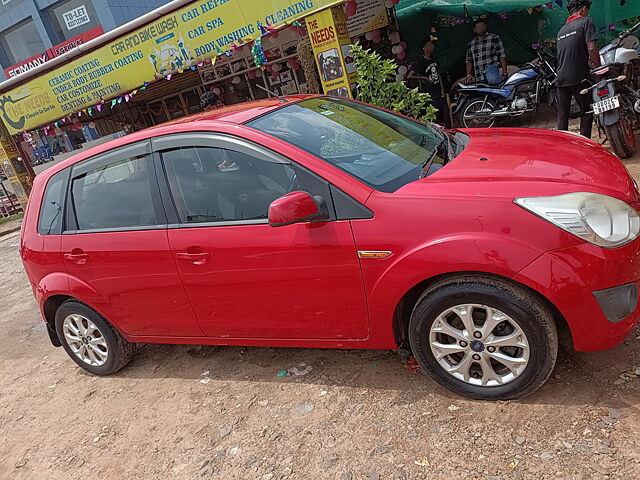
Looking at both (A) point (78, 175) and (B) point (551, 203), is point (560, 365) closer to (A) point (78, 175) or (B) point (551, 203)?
(B) point (551, 203)

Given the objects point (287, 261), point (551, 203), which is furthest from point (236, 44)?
point (551, 203)

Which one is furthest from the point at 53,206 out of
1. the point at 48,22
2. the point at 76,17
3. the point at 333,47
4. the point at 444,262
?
the point at 48,22

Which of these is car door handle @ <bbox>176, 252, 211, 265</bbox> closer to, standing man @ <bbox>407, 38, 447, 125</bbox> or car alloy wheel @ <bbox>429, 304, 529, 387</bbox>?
car alloy wheel @ <bbox>429, 304, 529, 387</bbox>

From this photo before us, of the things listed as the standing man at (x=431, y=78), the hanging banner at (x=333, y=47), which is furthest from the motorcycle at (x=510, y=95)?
the hanging banner at (x=333, y=47)

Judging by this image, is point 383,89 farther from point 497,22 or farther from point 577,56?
point 497,22

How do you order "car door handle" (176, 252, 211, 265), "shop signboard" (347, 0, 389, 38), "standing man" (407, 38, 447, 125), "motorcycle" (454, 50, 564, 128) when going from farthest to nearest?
"shop signboard" (347, 0, 389, 38), "standing man" (407, 38, 447, 125), "motorcycle" (454, 50, 564, 128), "car door handle" (176, 252, 211, 265)

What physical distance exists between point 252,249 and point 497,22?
895 cm

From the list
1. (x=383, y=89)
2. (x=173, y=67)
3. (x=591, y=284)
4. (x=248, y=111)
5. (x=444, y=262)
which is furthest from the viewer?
(x=173, y=67)

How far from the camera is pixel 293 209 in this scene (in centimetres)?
245

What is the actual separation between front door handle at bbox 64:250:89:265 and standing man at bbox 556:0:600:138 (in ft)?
18.4

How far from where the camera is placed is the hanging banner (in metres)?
6.96

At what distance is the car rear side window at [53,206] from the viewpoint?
12.1 ft

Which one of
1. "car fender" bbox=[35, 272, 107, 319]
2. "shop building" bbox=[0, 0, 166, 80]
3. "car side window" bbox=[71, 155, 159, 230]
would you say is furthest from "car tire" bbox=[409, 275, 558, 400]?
"shop building" bbox=[0, 0, 166, 80]

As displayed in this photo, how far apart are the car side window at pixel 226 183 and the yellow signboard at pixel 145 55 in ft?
15.4
